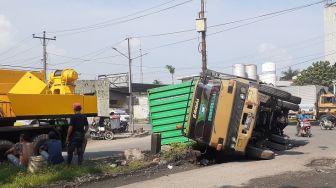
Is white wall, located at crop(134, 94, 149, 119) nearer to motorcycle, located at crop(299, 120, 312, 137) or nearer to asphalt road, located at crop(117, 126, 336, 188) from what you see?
motorcycle, located at crop(299, 120, 312, 137)

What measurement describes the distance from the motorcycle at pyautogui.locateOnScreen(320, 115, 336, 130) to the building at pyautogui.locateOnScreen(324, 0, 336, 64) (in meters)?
49.0

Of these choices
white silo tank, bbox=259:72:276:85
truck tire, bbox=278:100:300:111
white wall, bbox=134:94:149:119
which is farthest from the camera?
white wall, bbox=134:94:149:119

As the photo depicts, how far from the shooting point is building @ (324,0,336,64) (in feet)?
256

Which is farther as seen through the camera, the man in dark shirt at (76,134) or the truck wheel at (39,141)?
the truck wheel at (39,141)

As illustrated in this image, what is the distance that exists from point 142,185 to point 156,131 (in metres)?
6.12

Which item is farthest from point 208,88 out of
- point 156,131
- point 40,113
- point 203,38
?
point 203,38

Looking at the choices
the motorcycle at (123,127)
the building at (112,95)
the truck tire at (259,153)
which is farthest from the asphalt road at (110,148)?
the motorcycle at (123,127)

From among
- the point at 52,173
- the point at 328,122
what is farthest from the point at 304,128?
A: the point at 52,173

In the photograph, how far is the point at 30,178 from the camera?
34.7ft

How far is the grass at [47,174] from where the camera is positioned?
10.3 m

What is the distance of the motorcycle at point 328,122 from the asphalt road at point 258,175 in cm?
1844

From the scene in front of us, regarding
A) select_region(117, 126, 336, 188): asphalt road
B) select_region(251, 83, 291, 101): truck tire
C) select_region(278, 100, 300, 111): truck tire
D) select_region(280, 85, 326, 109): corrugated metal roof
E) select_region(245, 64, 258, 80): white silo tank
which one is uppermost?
select_region(245, 64, 258, 80): white silo tank

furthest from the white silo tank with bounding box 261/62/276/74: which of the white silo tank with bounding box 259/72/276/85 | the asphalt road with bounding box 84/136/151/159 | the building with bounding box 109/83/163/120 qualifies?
the asphalt road with bounding box 84/136/151/159

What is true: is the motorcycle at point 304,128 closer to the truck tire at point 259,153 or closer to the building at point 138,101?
the truck tire at point 259,153
